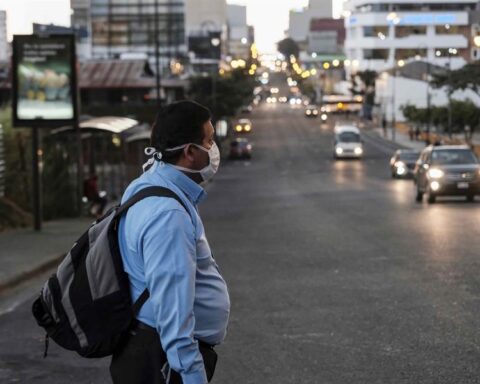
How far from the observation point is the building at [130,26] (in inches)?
7116

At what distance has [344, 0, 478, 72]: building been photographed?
154375 millimetres

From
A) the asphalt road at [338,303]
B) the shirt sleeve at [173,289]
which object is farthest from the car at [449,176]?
the shirt sleeve at [173,289]

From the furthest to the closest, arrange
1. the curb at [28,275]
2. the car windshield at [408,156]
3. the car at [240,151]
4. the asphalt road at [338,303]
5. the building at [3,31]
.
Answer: the car at [240,151], the car windshield at [408,156], the building at [3,31], the curb at [28,275], the asphalt road at [338,303]

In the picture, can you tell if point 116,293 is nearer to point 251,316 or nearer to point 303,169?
point 251,316

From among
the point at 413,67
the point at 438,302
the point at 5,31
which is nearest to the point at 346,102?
the point at 413,67

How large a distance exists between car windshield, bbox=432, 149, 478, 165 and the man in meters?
26.5

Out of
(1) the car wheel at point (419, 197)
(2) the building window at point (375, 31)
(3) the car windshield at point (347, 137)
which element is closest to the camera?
(1) the car wheel at point (419, 197)

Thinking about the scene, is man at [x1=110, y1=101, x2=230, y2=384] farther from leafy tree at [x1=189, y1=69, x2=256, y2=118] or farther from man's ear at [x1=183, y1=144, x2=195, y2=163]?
leafy tree at [x1=189, y1=69, x2=256, y2=118]

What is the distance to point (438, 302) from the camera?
11328mm

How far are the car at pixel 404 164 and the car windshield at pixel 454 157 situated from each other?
19.6m

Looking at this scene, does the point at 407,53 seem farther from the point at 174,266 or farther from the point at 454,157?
the point at 174,266

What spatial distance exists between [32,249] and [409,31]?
14487cm

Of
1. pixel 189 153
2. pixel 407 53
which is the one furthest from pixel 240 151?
pixel 407 53

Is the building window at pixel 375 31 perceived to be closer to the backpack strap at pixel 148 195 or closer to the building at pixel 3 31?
the building at pixel 3 31
